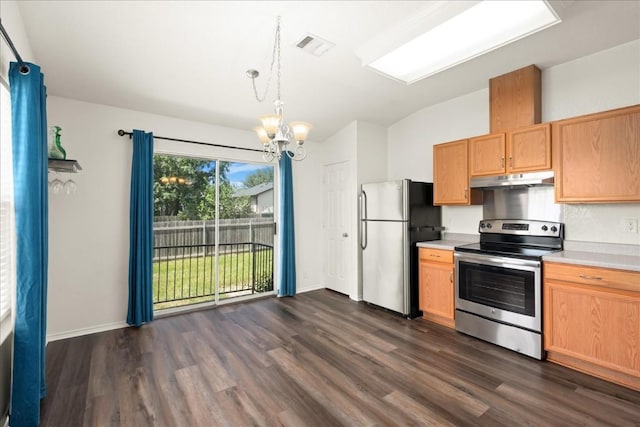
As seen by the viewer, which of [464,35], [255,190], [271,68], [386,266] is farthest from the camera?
[255,190]

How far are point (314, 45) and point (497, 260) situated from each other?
2728 millimetres

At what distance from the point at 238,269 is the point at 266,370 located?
2.30 metres

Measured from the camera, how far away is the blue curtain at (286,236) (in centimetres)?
470

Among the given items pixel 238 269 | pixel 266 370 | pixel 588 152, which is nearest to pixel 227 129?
pixel 238 269

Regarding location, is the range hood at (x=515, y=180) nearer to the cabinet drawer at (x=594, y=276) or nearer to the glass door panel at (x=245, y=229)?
the cabinet drawer at (x=594, y=276)

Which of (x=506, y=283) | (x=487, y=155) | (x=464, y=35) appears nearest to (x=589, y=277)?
(x=506, y=283)

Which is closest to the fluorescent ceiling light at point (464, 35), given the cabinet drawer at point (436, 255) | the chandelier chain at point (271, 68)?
the chandelier chain at point (271, 68)

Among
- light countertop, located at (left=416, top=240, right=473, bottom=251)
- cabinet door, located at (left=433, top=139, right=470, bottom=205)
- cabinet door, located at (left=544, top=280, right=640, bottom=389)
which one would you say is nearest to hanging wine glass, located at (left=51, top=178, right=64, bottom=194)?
light countertop, located at (left=416, top=240, right=473, bottom=251)

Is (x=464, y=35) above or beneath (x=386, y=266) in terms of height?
above

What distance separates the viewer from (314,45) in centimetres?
284

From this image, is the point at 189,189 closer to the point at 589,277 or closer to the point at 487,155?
the point at 487,155

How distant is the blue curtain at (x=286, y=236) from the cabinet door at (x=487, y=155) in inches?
102

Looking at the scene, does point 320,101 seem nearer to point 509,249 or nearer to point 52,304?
point 509,249

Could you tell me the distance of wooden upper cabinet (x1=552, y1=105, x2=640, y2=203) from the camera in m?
2.48
